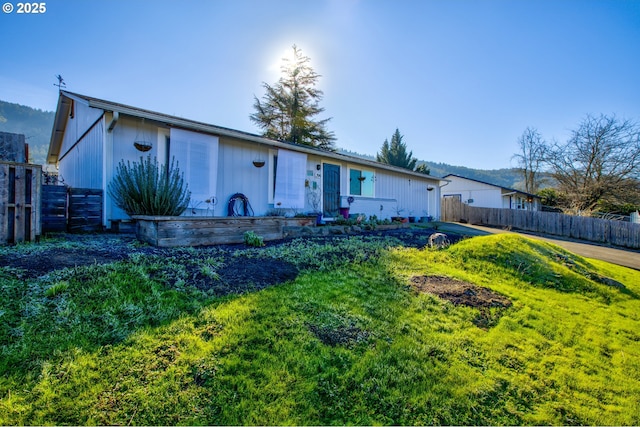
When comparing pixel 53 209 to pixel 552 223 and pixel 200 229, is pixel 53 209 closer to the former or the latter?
pixel 200 229

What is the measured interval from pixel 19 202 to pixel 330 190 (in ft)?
24.2

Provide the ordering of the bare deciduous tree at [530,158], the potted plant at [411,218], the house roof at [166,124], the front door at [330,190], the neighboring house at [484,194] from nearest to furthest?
the house roof at [166,124], the front door at [330,190], the potted plant at [411,218], the neighboring house at [484,194], the bare deciduous tree at [530,158]

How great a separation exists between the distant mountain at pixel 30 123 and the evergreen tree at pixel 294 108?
23.9 metres

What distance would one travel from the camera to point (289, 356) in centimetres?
187

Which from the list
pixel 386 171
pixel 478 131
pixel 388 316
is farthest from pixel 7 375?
pixel 478 131

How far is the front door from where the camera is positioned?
9238 millimetres

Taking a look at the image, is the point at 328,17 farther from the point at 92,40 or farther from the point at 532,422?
the point at 532,422

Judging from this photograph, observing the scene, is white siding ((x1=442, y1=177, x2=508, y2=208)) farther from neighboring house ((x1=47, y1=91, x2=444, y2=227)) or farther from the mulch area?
the mulch area

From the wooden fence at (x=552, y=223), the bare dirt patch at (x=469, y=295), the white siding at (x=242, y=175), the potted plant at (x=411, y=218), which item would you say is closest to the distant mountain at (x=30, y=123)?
the white siding at (x=242, y=175)

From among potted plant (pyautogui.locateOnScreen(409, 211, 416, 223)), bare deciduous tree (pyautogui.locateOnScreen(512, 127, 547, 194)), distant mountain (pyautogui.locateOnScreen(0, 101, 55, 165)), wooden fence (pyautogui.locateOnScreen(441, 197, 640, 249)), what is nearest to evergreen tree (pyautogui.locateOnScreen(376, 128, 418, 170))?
bare deciduous tree (pyautogui.locateOnScreen(512, 127, 547, 194))

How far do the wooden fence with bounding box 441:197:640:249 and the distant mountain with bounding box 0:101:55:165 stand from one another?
3905cm

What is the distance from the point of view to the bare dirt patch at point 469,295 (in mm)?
3031

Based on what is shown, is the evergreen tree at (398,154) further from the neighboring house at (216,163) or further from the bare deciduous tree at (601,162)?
A: the neighboring house at (216,163)

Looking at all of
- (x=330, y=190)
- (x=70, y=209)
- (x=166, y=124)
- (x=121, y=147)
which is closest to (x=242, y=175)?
(x=166, y=124)
